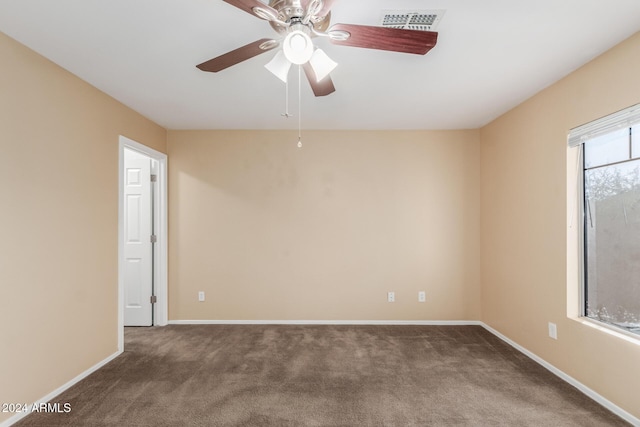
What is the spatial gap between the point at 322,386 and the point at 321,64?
2.30 metres

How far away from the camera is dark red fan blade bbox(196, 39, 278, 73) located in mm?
1605

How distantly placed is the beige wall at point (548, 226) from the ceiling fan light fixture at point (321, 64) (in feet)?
6.32

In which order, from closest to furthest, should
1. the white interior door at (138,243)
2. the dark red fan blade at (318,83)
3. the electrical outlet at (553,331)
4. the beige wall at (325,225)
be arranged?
the dark red fan blade at (318,83) < the electrical outlet at (553,331) < the white interior door at (138,243) < the beige wall at (325,225)

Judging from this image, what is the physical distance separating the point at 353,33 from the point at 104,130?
2609mm

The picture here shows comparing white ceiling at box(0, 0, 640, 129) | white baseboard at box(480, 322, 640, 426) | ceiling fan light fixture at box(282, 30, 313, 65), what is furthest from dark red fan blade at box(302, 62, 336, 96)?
white baseboard at box(480, 322, 640, 426)

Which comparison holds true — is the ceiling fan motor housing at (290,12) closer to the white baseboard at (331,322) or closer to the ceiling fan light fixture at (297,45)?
the ceiling fan light fixture at (297,45)

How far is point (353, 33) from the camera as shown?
1.50 metres

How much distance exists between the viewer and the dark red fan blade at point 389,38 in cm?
145

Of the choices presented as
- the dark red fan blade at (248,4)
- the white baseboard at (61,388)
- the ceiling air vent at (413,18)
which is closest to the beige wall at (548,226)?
the ceiling air vent at (413,18)

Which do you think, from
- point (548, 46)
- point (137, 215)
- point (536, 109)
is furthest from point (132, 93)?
point (536, 109)

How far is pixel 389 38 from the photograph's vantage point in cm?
150

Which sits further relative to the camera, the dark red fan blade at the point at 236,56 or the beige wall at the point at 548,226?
the beige wall at the point at 548,226

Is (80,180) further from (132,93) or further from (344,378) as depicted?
(344,378)

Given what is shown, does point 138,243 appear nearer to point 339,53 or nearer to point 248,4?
point 339,53
